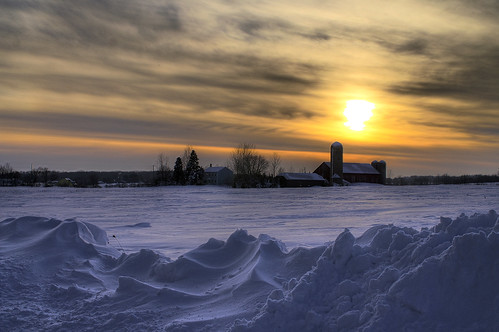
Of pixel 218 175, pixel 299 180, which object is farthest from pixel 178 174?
pixel 299 180

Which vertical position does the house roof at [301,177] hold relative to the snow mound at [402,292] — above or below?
above

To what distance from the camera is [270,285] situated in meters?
6.00

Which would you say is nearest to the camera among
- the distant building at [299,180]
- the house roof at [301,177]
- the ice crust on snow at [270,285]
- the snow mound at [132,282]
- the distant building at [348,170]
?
the ice crust on snow at [270,285]

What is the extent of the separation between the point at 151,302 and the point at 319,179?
254 feet

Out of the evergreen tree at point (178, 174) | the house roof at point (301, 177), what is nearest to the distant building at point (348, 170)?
the house roof at point (301, 177)

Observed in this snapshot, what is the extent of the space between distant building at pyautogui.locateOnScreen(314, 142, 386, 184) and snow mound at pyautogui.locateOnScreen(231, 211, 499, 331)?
8000 cm

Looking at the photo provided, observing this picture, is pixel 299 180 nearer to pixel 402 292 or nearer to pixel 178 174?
pixel 178 174

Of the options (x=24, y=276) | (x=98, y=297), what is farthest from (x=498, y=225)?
(x=24, y=276)

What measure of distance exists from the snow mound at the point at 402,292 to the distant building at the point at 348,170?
80.0m

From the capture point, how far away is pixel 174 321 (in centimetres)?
527

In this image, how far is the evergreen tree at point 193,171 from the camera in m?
80.1

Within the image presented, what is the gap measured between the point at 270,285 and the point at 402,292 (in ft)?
7.15

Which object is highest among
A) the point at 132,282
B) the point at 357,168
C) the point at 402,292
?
the point at 357,168

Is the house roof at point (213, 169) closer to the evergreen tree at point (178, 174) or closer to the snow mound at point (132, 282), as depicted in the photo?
the evergreen tree at point (178, 174)
